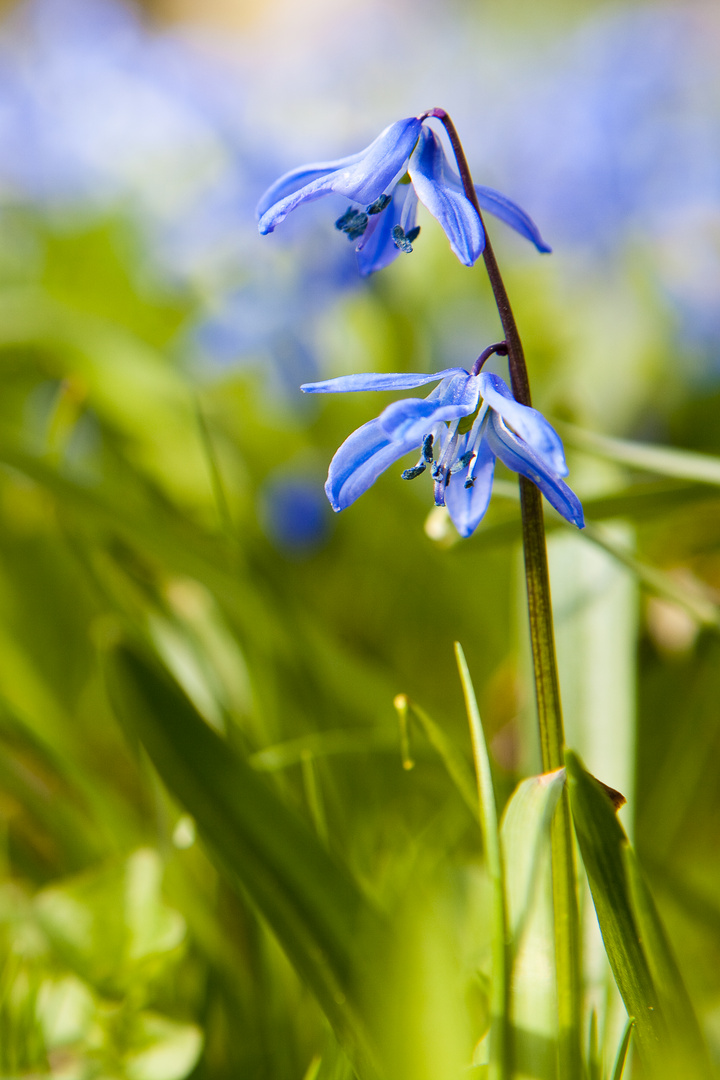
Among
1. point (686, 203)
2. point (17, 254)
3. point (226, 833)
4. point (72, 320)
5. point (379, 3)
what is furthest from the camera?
point (379, 3)

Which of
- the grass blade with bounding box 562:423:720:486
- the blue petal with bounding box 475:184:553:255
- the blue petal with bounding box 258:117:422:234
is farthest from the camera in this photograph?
the grass blade with bounding box 562:423:720:486

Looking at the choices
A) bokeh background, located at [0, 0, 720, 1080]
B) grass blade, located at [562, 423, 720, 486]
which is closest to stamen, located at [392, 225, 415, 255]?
bokeh background, located at [0, 0, 720, 1080]

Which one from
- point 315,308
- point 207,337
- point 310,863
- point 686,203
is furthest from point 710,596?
point 686,203

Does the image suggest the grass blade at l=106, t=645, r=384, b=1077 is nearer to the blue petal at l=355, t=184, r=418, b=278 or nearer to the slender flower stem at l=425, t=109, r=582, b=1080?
the slender flower stem at l=425, t=109, r=582, b=1080

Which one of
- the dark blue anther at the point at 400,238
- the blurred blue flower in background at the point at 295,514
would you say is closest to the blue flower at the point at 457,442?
the dark blue anther at the point at 400,238

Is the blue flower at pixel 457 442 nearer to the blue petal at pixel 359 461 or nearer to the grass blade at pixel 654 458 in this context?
the blue petal at pixel 359 461

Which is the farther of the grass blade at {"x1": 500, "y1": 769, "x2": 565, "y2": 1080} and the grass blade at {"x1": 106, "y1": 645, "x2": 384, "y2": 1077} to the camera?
the grass blade at {"x1": 106, "y1": 645, "x2": 384, "y2": 1077}

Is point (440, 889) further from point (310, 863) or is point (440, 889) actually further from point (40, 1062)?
point (40, 1062)
